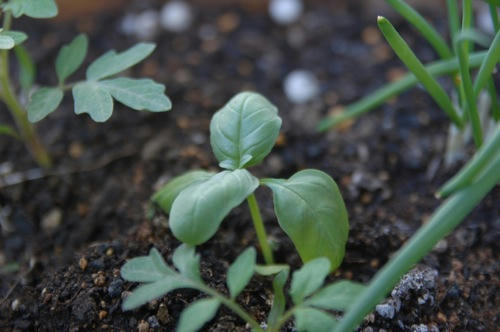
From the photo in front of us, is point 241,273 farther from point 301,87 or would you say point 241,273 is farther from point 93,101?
point 301,87

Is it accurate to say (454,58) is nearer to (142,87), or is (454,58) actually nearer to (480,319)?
(480,319)

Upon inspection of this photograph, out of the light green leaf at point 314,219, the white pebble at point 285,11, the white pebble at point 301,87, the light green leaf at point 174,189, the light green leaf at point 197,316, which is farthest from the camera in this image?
the white pebble at point 285,11

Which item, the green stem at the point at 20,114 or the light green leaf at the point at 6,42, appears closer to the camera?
the light green leaf at the point at 6,42

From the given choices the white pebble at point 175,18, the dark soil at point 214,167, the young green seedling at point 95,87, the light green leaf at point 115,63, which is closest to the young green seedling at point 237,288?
the dark soil at point 214,167

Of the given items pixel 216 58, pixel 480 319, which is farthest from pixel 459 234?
pixel 216 58

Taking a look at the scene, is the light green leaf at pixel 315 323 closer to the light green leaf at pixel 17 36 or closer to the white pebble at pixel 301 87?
the light green leaf at pixel 17 36

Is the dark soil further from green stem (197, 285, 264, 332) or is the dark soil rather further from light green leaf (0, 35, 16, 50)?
light green leaf (0, 35, 16, 50)

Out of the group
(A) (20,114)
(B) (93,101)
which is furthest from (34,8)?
(A) (20,114)
